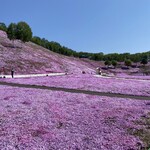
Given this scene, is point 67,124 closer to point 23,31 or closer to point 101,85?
point 101,85

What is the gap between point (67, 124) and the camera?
1495 centimetres

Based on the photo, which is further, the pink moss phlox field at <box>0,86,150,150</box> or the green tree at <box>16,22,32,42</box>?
the green tree at <box>16,22,32,42</box>

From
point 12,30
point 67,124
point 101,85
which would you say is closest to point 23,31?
point 12,30

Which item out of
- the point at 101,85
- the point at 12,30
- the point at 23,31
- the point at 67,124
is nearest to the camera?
the point at 67,124

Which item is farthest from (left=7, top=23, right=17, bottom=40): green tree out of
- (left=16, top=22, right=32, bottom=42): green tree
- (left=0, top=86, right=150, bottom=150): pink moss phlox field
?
(left=0, top=86, right=150, bottom=150): pink moss phlox field

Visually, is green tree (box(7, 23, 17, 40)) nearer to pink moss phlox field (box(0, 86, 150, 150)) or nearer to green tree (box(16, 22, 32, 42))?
green tree (box(16, 22, 32, 42))

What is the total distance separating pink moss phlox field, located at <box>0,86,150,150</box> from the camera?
11.9m

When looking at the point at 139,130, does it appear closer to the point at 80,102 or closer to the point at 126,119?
the point at 126,119

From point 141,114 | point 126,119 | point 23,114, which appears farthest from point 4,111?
point 141,114

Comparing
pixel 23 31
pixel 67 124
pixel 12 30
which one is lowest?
pixel 67 124

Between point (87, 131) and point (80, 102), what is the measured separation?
8.09 metres

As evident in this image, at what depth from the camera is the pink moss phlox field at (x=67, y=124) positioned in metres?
11.9

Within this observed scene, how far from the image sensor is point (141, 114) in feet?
58.3

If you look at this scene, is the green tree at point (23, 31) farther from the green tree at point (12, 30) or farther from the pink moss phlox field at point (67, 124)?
the pink moss phlox field at point (67, 124)
